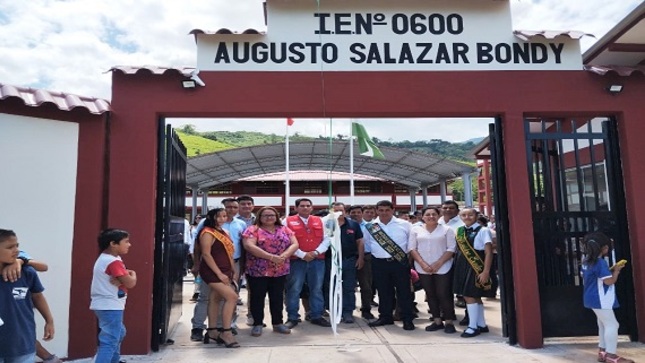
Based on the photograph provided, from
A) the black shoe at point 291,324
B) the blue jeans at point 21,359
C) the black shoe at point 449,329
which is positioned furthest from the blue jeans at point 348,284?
the blue jeans at point 21,359

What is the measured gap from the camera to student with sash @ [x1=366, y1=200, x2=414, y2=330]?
6.49 m

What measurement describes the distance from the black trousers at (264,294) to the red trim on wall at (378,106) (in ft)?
4.48

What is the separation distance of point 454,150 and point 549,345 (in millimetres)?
76810

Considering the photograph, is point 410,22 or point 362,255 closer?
point 410,22

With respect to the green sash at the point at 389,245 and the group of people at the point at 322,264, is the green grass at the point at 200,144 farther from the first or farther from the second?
the green sash at the point at 389,245

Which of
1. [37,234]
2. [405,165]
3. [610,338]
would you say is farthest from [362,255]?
[405,165]

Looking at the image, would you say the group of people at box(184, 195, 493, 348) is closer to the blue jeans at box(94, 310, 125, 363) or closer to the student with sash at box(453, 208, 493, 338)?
the student with sash at box(453, 208, 493, 338)

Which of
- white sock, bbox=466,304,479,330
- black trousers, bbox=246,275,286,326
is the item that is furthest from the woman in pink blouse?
white sock, bbox=466,304,479,330

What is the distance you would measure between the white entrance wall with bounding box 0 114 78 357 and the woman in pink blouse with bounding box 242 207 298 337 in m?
1.94

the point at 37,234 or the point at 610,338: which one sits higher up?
the point at 37,234

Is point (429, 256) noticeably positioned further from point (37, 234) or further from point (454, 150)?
point (454, 150)

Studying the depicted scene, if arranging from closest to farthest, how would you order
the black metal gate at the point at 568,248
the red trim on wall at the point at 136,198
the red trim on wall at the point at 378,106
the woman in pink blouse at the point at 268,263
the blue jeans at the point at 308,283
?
the red trim on wall at the point at 136,198 < the red trim on wall at the point at 378,106 < the black metal gate at the point at 568,248 < the woman in pink blouse at the point at 268,263 < the blue jeans at the point at 308,283

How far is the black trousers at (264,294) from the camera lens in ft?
19.9

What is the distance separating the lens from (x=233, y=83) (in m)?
5.53
